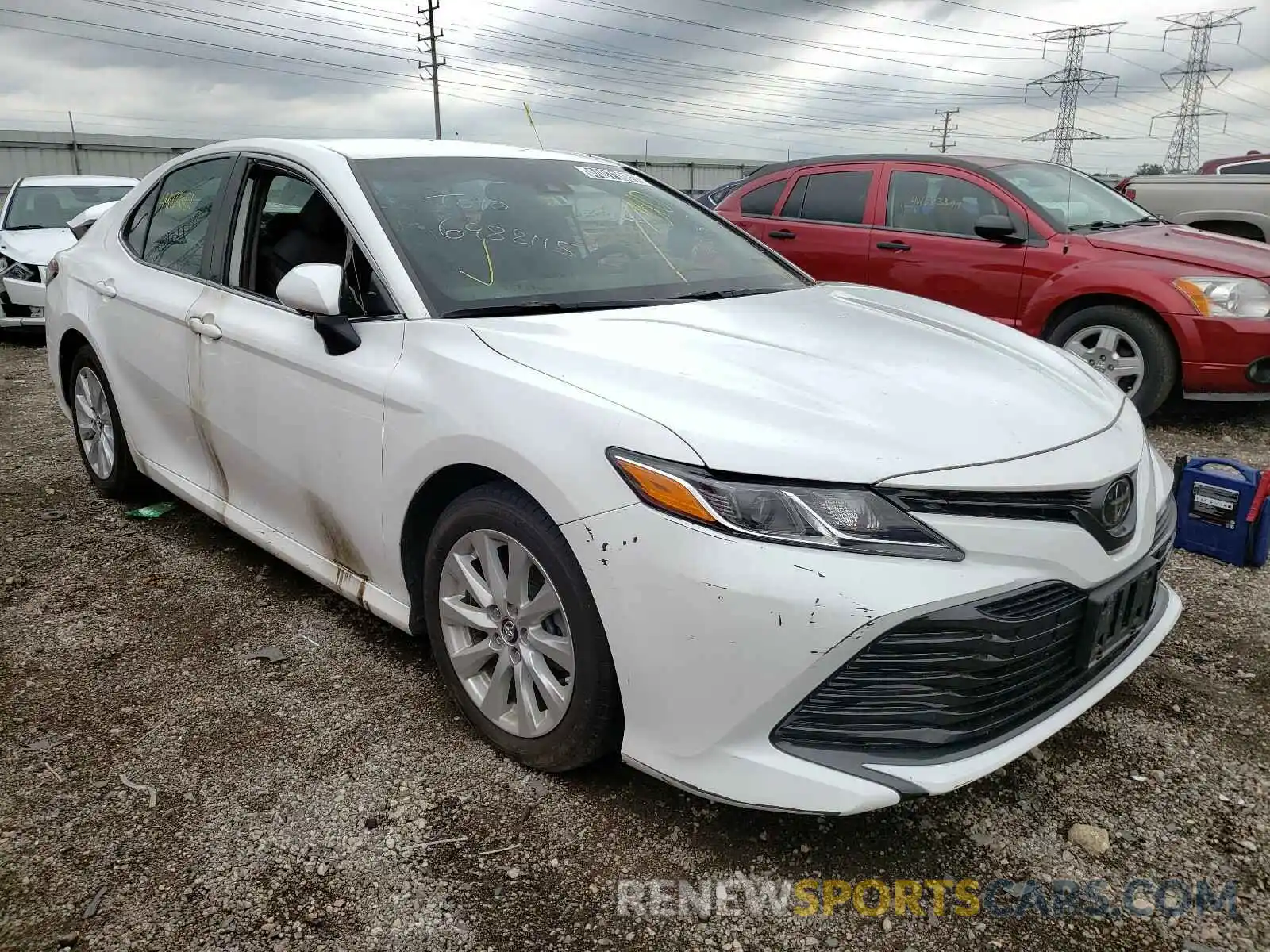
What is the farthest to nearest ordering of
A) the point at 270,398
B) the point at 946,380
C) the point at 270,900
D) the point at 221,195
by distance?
the point at 221,195 → the point at 270,398 → the point at 946,380 → the point at 270,900

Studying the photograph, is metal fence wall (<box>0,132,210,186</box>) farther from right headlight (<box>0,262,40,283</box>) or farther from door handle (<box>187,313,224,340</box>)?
door handle (<box>187,313,224,340</box>)

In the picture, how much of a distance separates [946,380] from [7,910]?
2358 mm

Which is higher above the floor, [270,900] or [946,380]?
[946,380]

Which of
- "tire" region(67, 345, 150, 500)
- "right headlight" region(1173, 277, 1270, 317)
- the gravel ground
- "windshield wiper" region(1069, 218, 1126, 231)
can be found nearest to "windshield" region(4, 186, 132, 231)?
"tire" region(67, 345, 150, 500)

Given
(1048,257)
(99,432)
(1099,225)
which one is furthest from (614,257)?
(1099,225)

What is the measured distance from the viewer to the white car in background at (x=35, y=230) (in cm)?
884

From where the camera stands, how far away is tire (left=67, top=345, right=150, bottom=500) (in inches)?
159

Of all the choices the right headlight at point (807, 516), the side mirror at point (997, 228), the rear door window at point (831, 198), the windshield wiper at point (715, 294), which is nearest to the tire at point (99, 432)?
the windshield wiper at point (715, 294)

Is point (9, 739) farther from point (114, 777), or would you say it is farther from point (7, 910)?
point (7, 910)

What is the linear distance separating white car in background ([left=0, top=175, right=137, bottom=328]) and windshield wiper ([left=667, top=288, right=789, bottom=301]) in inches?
290

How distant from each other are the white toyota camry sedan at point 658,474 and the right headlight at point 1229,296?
3.11 metres

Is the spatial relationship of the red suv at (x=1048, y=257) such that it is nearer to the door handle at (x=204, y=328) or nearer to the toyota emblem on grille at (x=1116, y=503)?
the toyota emblem on grille at (x=1116, y=503)

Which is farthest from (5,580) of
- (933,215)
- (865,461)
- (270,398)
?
(933,215)

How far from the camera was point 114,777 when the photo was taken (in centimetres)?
241
